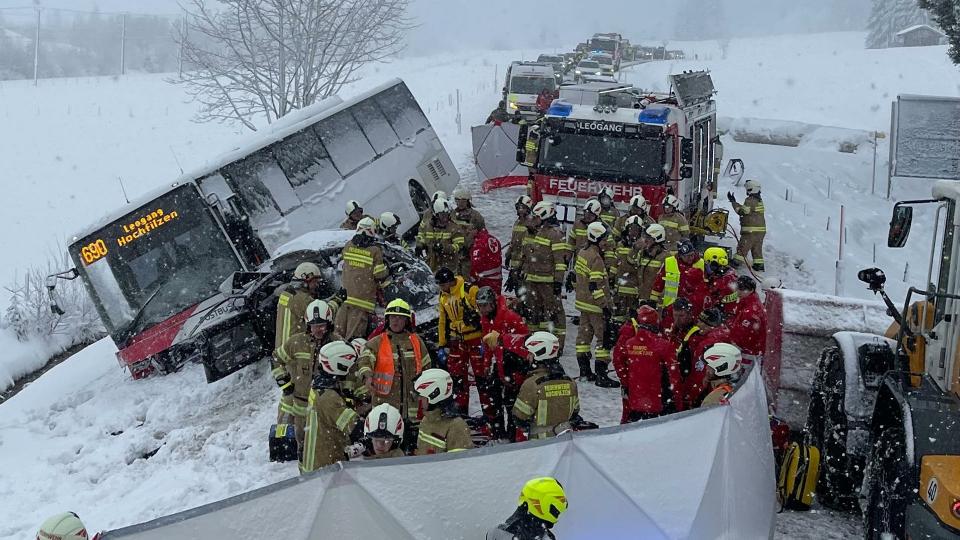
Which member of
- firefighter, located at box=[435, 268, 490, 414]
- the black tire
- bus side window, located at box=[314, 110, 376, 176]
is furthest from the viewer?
bus side window, located at box=[314, 110, 376, 176]

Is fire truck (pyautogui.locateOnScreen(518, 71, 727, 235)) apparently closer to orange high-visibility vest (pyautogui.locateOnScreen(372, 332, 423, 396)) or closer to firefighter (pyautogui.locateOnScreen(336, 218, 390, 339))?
firefighter (pyautogui.locateOnScreen(336, 218, 390, 339))

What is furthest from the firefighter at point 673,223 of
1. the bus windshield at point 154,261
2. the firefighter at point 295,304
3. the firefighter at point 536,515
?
the firefighter at point 536,515

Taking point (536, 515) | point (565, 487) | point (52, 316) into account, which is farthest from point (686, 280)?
point (52, 316)

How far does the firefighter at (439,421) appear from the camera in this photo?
5.89 meters

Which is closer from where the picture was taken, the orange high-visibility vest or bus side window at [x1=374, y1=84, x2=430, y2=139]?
the orange high-visibility vest

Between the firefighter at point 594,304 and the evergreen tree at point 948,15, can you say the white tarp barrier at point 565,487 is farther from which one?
the evergreen tree at point 948,15

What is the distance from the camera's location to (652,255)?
1017 centimetres

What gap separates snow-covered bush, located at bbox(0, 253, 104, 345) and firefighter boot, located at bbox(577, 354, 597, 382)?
10455 mm

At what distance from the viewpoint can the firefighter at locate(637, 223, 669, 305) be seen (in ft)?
33.1

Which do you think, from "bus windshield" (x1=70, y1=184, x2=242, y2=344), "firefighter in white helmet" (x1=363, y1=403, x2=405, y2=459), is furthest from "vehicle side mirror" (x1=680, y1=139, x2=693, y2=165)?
"firefighter in white helmet" (x1=363, y1=403, x2=405, y2=459)

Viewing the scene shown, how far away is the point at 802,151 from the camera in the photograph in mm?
27703

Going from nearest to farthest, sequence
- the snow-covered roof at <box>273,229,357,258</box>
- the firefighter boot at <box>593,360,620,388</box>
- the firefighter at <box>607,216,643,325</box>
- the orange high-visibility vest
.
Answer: the orange high-visibility vest < the firefighter boot at <box>593,360,620,388</box> < the firefighter at <box>607,216,643,325</box> < the snow-covered roof at <box>273,229,357,258</box>

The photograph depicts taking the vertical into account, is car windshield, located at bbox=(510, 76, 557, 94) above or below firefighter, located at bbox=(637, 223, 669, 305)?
above

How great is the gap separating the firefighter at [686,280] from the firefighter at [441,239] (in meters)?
2.95
